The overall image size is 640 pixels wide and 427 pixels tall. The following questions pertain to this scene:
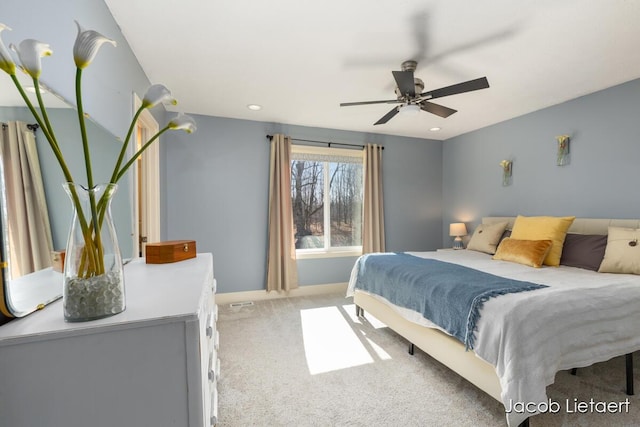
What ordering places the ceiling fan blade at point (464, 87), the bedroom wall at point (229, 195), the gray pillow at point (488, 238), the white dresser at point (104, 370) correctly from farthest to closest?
the bedroom wall at point (229, 195) → the gray pillow at point (488, 238) → the ceiling fan blade at point (464, 87) → the white dresser at point (104, 370)

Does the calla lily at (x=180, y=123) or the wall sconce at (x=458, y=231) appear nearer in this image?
the calla lily at (x=180, y=123)

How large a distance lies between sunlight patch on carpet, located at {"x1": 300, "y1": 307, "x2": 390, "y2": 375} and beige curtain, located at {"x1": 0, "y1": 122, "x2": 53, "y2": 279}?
1.86 m

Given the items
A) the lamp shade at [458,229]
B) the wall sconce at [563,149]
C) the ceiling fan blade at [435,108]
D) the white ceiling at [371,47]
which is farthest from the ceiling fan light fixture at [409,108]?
the lamp shade at [458,229]

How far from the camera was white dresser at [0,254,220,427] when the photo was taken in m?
0.69

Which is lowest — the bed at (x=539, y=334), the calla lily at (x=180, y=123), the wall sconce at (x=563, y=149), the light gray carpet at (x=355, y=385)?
the light gray carpet at (x=355, y=385)

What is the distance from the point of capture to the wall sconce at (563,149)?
10.5 feet

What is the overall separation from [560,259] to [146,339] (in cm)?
343

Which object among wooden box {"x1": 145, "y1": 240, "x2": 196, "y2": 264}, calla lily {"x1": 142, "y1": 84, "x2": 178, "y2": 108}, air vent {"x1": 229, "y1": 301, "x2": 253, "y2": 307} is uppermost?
calla lily {"x1": 142, "y1": 84, "x2": 178, "y2": 108}

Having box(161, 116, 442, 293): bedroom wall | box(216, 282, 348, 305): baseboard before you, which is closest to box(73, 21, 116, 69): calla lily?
box(161, 116, 442, 293): bedroom wall

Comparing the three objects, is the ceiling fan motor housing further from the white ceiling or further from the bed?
the bed

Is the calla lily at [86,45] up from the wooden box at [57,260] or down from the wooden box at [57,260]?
up

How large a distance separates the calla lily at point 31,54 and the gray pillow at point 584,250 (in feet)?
12.1

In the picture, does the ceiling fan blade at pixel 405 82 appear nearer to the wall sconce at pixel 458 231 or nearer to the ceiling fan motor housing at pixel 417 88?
the ceiling fan motor housing at pixel 417 88

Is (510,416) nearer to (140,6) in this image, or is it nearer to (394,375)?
(394,375)
